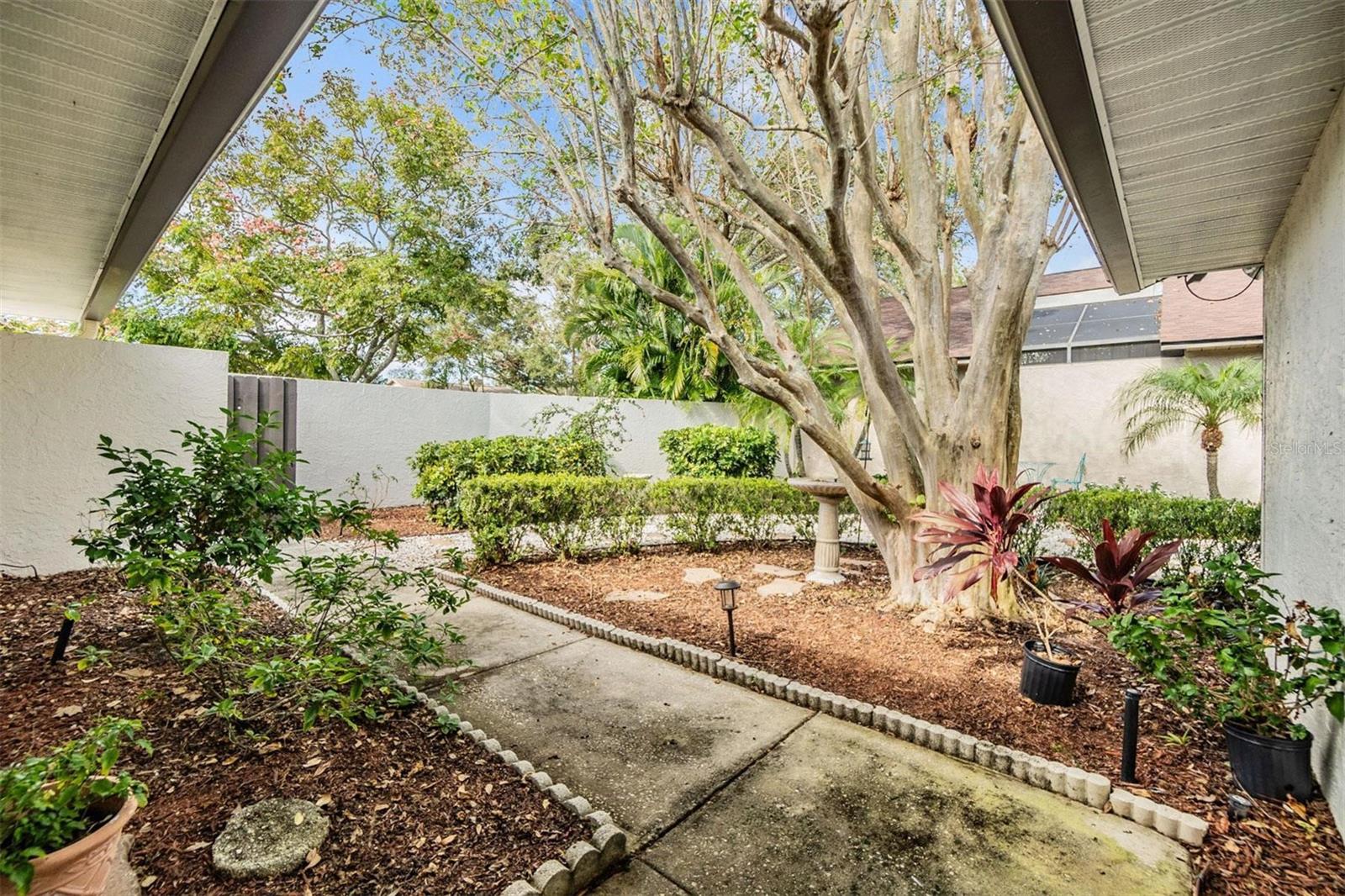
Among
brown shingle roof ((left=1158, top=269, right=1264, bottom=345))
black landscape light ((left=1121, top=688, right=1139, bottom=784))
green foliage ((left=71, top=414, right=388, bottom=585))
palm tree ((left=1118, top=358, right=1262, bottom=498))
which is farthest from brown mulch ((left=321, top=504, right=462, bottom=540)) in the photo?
brown shingle roof ((left=1158, top=269, right=1264, bottom=345))

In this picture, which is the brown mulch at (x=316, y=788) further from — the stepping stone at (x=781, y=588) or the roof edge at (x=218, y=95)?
the stepping stone at (x=781, y=588)

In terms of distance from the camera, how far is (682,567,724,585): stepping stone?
221 inches

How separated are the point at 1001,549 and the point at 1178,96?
2.36 meters

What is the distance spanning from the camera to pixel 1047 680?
307 centimetres

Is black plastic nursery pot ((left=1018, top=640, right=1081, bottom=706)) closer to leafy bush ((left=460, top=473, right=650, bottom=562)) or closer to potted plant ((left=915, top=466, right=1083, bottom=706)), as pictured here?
potted plant ((left=915, top=466, right=1083, bottom=706))

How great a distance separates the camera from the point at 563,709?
308cm

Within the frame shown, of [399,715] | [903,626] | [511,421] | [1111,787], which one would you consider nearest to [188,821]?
[399,715]

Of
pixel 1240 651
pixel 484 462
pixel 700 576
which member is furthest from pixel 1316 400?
pixel 484 462

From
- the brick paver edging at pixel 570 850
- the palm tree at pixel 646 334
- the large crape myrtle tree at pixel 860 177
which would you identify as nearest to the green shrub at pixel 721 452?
the palm tree at pixel 646 334

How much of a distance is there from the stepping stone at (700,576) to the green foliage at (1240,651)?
138 inches

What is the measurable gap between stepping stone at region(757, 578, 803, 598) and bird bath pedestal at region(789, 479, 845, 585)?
224mm

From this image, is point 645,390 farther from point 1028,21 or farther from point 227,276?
point 1028,21

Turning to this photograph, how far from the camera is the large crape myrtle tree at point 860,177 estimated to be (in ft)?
12.2

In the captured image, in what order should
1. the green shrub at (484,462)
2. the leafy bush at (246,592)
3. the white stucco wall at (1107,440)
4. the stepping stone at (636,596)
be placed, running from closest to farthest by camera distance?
the leafy bush at (246,592) < the stepping stone at (636,596) < the green shrub at (484,462) < the white stucco wall at (1107,440)
